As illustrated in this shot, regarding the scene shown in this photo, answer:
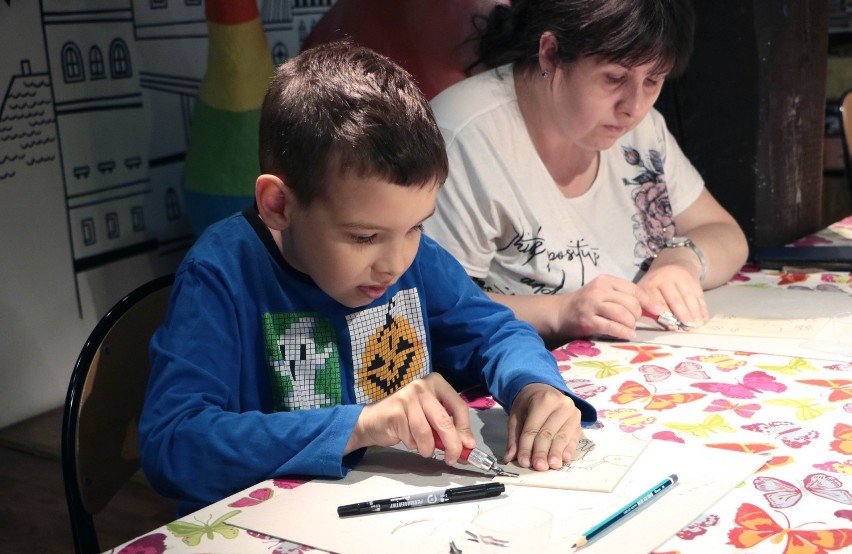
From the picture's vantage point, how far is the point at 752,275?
183cm

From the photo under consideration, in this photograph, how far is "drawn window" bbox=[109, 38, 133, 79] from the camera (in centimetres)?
228

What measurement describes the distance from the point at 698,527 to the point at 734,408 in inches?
12.7

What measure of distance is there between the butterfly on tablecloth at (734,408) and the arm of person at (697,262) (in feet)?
1.11

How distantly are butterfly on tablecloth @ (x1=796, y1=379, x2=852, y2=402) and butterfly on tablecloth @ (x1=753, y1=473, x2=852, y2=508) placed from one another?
235 millimetres

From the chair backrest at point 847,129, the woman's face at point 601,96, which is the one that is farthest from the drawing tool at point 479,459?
the chair backrest at point 847,129

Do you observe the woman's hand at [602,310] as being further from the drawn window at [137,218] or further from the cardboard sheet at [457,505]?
the drawn window at [137,218]

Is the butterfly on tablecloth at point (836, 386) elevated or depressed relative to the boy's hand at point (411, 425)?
depressed

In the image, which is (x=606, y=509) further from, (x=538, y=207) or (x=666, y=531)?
(x=538, y=207)

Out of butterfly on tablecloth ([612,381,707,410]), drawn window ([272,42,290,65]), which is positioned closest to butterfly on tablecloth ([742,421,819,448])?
butterfly on tablecloth ([612,381,707,410])

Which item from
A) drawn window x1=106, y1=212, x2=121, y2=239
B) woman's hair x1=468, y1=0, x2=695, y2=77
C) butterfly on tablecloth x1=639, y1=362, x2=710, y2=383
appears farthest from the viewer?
drawn window x1=106, y1=212, x2=121, y2=239

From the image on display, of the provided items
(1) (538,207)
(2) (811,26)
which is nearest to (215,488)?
(1) (538,207)

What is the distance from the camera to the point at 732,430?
3.64ft

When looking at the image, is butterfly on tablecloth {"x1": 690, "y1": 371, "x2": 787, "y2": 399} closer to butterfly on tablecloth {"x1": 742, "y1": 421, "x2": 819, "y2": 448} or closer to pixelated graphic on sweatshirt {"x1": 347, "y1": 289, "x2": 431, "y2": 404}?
butterfly on tablecloth {"x1": 742, "y1": 421, "x2": 819, "y2": 448}

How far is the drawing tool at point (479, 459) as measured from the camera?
0.99 m
